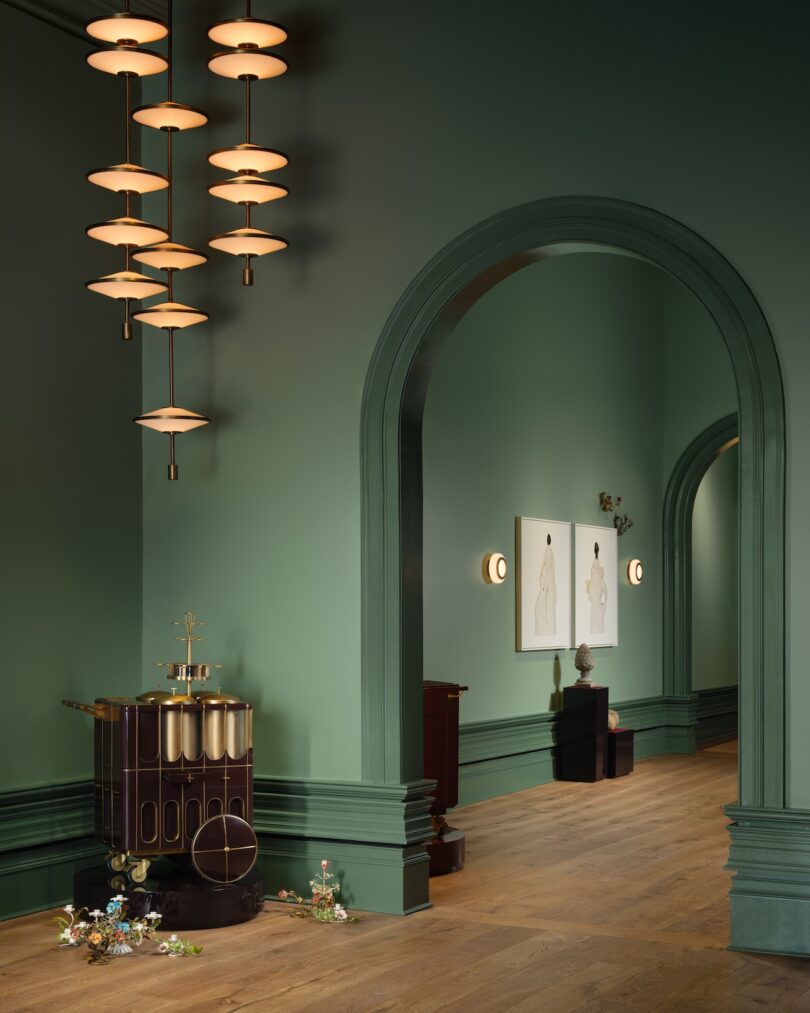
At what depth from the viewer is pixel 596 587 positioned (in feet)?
35.7

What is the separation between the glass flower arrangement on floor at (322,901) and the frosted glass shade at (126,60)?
11.7ft

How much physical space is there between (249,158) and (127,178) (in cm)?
54

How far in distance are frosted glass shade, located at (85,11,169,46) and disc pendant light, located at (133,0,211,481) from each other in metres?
0.32

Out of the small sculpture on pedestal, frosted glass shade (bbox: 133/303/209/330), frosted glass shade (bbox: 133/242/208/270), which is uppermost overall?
frosted glass shade (bbox: 133/242/208/270)

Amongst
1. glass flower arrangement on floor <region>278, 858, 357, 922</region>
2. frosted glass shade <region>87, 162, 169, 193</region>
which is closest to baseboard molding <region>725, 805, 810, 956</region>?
glass flower arrangement on floor <region>278, 858, 357, 922</region>

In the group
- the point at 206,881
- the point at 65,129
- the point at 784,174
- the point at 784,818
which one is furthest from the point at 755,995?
the point at 65,129

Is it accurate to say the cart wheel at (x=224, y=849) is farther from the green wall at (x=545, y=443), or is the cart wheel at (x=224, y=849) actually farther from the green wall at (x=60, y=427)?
the green wall at (x=545, y=443)

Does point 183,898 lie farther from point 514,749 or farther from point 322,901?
point 514,749

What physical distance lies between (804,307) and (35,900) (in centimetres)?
423

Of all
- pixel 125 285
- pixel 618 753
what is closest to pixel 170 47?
pixel 125 285

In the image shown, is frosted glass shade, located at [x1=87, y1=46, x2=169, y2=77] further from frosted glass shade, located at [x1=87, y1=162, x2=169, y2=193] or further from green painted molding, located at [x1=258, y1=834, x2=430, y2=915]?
green painted molding, located at [x1=258, y1=834, x2=430, y2=915]

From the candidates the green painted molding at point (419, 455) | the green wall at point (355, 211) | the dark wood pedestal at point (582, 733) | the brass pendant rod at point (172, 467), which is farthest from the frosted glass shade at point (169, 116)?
the dark wood pedestal at point (582, 733)

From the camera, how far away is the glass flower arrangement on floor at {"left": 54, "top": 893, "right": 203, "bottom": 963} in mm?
5012

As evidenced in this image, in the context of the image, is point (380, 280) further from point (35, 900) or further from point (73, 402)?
point (35, 900)
